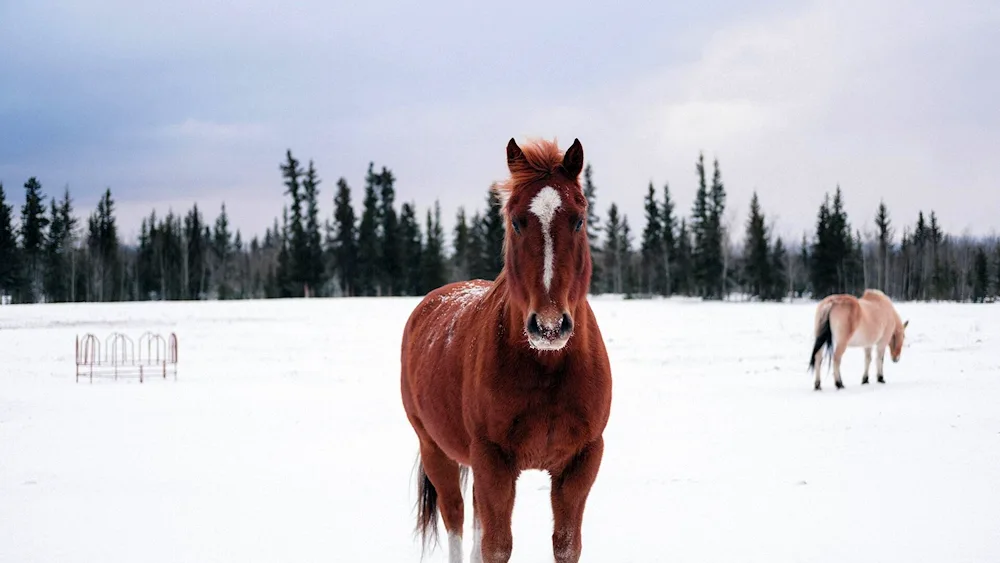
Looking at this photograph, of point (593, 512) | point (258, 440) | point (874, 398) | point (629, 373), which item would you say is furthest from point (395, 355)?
point (593, 512)

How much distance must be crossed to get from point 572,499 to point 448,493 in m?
1.25

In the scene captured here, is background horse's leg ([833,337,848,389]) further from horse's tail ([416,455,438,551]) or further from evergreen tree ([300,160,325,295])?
evergreen tree ([300,160,325,295])

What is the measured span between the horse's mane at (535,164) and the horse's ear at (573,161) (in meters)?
0.04

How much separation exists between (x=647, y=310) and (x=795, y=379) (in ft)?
76.1

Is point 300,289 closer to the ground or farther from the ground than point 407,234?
closer to the ground

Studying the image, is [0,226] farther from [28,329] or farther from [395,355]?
[395,355]

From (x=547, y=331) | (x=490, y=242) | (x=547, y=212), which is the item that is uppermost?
(x=490, y=242)

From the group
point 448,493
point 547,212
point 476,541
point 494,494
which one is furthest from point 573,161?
point 476,541

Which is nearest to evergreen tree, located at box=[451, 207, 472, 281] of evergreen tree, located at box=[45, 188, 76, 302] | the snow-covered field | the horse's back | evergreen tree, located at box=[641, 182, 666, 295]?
evergreen tree, located at box=[641, 182, 666, 295]

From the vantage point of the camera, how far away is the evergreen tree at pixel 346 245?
5906 cm

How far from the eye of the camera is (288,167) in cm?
5909

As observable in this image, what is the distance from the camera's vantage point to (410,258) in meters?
58.2

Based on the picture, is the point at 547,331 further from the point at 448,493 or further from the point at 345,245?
the point at 345,245

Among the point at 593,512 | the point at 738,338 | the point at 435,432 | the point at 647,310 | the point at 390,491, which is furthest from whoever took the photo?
the point at 647,310
